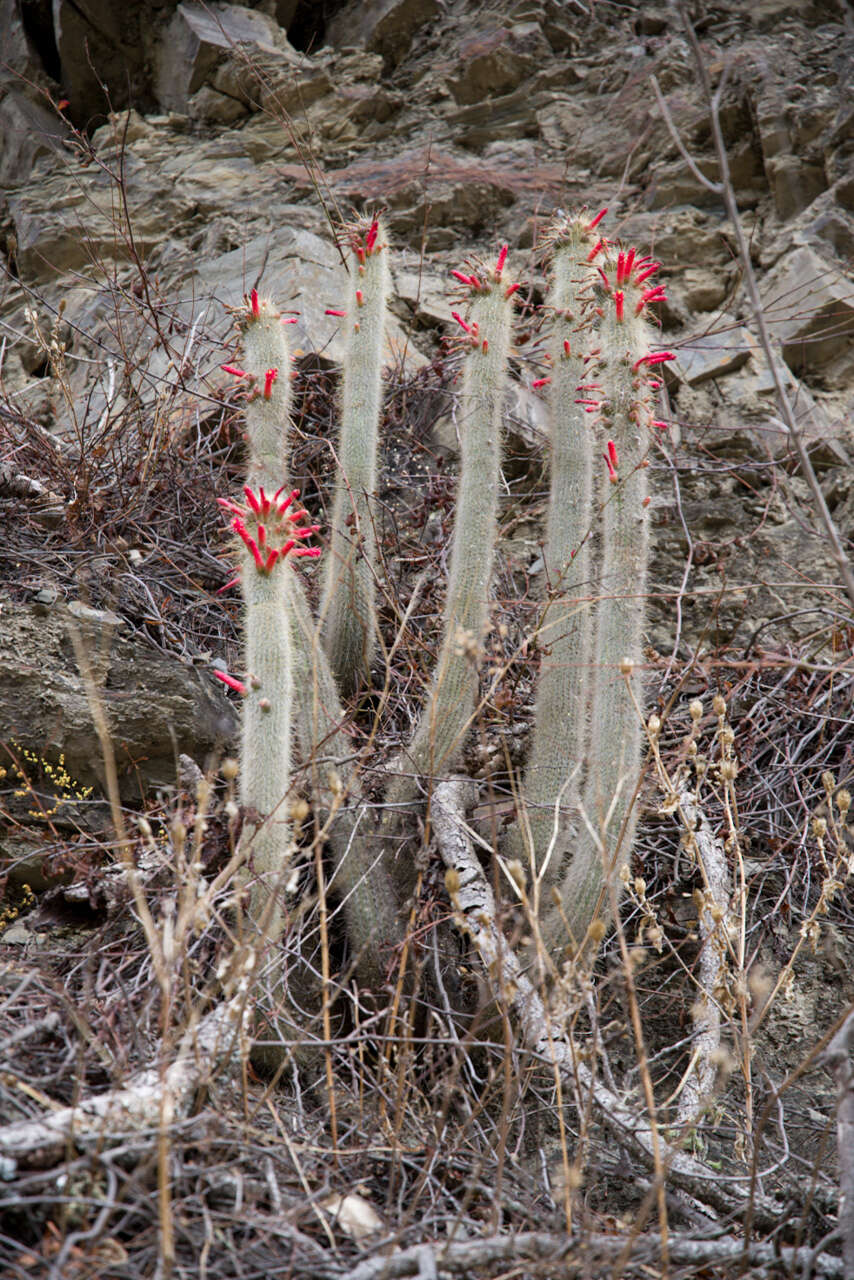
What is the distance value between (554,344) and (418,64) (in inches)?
160

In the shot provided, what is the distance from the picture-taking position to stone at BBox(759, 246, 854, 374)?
540cm

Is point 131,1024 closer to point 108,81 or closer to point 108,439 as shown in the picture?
point 108,439

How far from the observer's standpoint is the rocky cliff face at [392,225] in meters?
→ 4.61

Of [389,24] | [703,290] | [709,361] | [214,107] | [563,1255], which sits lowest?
[563,1255]

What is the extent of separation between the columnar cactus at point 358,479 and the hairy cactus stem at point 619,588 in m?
1.01

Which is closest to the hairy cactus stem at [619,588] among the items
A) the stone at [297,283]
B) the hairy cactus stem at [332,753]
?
Answer: the hairy cactus stem at [332,753]

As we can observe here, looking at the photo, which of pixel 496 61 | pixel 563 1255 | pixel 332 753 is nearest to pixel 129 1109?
pixel 563 1255

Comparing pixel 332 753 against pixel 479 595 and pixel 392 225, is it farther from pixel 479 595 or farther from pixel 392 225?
pixel 392 225

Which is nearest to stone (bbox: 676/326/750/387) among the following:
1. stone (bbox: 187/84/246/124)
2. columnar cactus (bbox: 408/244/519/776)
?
columnar cactus (bbox: 408/244/519/776)

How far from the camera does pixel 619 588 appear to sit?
3004mm

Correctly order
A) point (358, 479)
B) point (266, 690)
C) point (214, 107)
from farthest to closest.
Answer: point (214, 107) < point (358, 479) < point (266, 690)

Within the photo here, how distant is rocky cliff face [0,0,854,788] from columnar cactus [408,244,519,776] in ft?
4.17

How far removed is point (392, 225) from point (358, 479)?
3203 mm

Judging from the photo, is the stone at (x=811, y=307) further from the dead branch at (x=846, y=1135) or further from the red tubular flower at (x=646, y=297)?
the dead branch at (x=846, y=1135)
